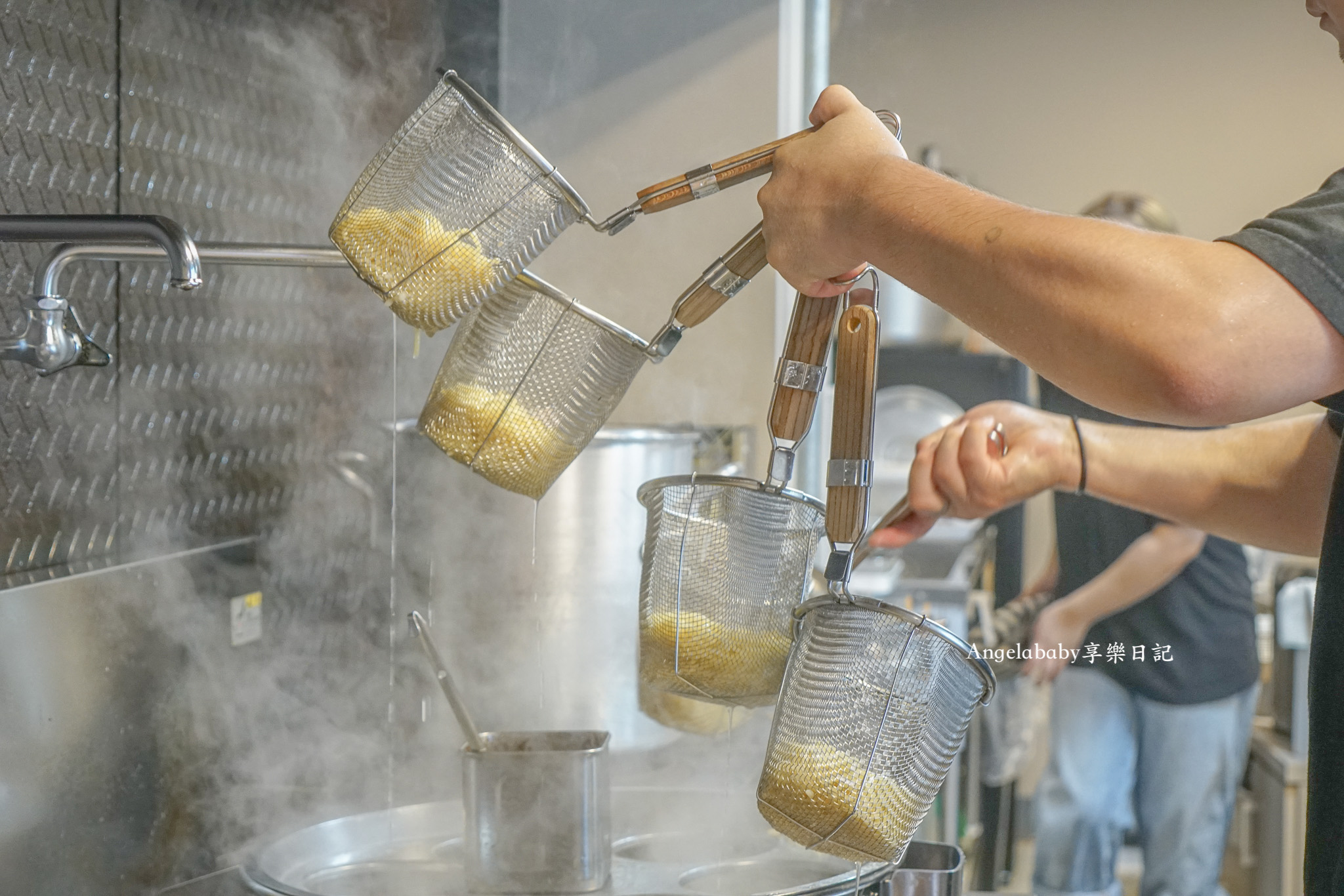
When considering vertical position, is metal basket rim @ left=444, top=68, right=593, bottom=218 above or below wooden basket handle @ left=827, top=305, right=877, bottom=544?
above

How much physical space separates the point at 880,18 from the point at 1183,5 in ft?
6.65

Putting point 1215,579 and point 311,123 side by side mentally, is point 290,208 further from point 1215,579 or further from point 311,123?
point 1215,579

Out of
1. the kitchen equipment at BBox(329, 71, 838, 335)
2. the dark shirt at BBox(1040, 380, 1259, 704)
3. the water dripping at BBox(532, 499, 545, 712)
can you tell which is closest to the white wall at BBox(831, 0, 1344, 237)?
the dark shirt at BBox(1040, 380, 1259, 704)

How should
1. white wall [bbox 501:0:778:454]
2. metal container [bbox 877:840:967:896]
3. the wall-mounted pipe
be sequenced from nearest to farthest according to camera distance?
the wall-mounted pipe
metal container [bbox 877:840:967:896]
white wall [bbox 501:0:778:454]

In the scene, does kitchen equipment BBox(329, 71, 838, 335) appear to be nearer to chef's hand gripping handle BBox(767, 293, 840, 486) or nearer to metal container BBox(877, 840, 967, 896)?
chef's hand gripping handle BBox(767, 293, 840, 486)

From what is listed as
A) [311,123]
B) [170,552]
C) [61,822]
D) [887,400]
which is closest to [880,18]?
[311,123]

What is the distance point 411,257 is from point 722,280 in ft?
0.78

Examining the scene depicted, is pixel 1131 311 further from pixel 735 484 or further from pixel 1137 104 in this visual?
pixel 1137 104

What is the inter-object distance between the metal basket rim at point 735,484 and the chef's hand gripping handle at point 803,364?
3.1 inches

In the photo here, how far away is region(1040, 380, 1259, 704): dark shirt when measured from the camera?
2277mm

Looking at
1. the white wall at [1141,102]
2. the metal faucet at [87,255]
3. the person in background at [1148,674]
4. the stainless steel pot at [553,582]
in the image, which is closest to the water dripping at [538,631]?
the stainless steel pot at [553,582]

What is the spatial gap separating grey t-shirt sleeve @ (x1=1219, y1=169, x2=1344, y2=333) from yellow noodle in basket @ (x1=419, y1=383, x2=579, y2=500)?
55 centimetres

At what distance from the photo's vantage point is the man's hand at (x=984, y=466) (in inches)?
44.4

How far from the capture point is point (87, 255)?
88cm
